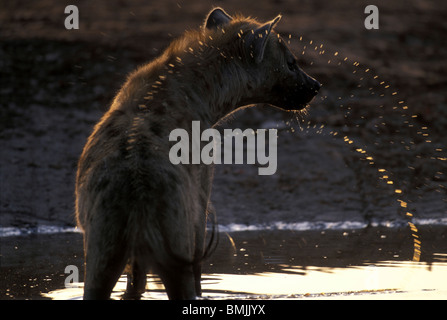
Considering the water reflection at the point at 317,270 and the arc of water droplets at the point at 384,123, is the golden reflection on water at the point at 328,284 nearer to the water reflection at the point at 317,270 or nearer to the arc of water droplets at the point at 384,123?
the water reflection at the point at 317,270

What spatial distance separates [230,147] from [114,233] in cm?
572

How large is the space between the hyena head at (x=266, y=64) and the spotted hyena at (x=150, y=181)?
0.25 m

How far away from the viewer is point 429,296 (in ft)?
13.9

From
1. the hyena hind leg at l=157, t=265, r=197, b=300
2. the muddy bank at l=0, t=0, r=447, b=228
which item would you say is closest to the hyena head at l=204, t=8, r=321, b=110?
the muddy bank at l=0, t=0, r=447, b=228

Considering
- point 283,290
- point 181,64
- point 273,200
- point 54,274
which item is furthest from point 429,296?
point 273,200

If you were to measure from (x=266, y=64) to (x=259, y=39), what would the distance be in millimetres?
260

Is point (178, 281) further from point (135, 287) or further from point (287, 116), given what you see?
point (287, 116)

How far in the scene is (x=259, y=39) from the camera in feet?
14.2

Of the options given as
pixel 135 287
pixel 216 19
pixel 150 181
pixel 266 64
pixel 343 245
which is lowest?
pixel 135 287

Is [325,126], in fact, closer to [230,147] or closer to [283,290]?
[230,147]

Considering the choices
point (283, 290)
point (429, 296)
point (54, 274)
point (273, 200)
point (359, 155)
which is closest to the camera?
point (429, 296)

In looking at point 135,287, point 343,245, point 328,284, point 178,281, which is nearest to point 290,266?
point 328,284
